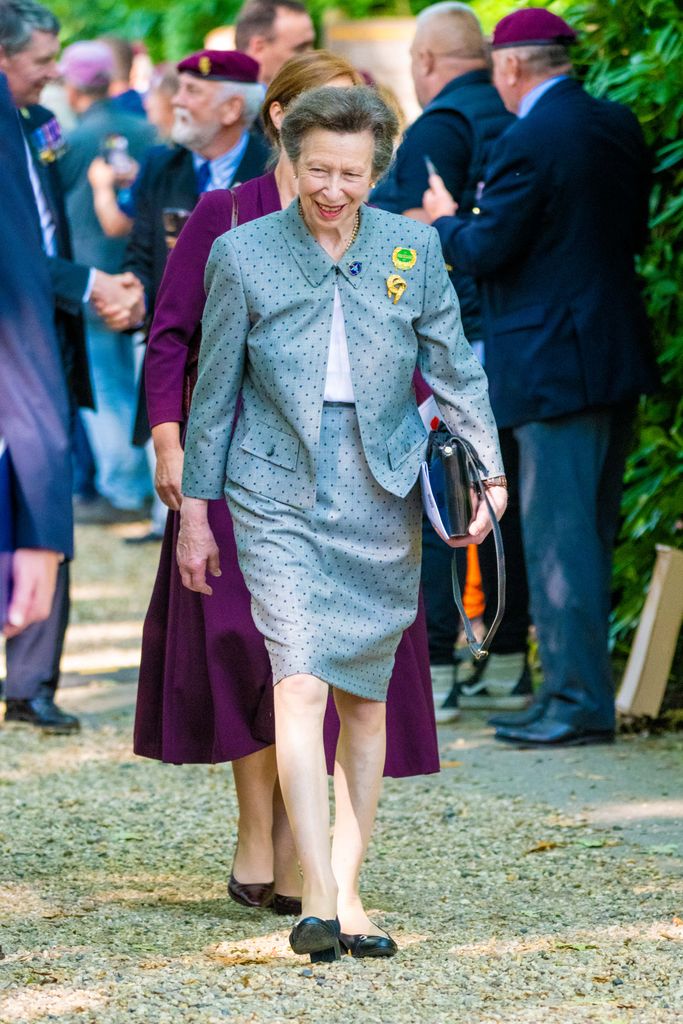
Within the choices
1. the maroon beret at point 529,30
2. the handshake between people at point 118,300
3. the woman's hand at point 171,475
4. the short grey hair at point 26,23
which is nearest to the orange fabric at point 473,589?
the handshake between people at point 118,300

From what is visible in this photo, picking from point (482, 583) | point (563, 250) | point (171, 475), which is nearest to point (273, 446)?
point (171, 475)

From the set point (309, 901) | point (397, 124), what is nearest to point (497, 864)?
point (309, 901)

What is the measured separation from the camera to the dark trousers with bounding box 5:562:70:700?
6594 millimetres

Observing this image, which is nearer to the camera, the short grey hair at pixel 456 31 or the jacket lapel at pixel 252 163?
the jacket lapel at pixel 252 163

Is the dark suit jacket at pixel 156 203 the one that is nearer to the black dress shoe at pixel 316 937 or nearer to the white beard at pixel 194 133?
the white beard at pixel 194 133

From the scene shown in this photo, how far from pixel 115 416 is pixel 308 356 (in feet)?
26.5

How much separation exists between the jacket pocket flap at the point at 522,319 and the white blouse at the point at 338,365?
2.35m

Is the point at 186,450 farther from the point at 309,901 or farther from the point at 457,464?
the point at 309,901

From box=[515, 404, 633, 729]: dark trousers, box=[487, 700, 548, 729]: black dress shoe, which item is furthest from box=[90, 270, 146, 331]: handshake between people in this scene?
box=[487, 700, 548, 729]: black dress shoe

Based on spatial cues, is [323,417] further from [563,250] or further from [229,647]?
[563,250]

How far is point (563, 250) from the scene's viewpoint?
605 cm

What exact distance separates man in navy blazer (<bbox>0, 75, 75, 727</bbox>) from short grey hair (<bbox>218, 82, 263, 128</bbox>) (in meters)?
3.31

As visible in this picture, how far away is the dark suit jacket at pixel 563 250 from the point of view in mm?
5984

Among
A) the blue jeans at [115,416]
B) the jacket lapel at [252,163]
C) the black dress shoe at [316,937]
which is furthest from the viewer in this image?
the blue jeans at [115,416]
